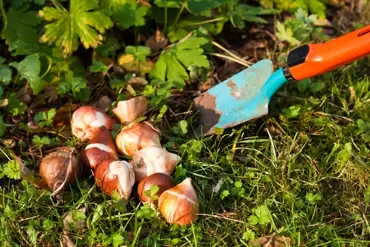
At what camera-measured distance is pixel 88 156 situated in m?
1.99

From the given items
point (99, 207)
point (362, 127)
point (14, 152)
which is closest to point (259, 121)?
point (362, 127)

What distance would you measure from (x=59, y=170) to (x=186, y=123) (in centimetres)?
50

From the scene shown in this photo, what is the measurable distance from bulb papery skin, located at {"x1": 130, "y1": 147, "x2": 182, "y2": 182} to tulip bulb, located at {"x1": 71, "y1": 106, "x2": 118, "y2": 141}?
205 millimetres

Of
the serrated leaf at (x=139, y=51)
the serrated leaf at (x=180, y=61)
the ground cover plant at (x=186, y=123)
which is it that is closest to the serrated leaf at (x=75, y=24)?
the ground cover plant at (x=186, y=123)

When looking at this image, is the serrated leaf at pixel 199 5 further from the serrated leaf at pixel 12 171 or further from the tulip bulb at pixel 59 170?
the serrated leaf at pixel 12 171

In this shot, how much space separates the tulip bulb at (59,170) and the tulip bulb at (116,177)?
9 cm

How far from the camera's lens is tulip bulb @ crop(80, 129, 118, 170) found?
199 centimetres

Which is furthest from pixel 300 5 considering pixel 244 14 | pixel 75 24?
pixel 75 24

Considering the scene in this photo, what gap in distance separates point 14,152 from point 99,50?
1.80 ft

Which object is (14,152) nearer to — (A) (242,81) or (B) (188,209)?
(B) (188,209)

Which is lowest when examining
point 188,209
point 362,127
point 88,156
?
point 362,127

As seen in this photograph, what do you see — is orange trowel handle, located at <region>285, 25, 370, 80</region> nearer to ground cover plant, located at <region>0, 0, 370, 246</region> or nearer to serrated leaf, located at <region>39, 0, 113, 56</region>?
ground cover plant, located at <region>0, 0, 370, 246</region>

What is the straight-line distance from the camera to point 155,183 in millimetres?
1898

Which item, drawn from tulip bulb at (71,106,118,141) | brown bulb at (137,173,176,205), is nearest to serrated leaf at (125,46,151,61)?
tulip bulb at (71,106,118,141)
